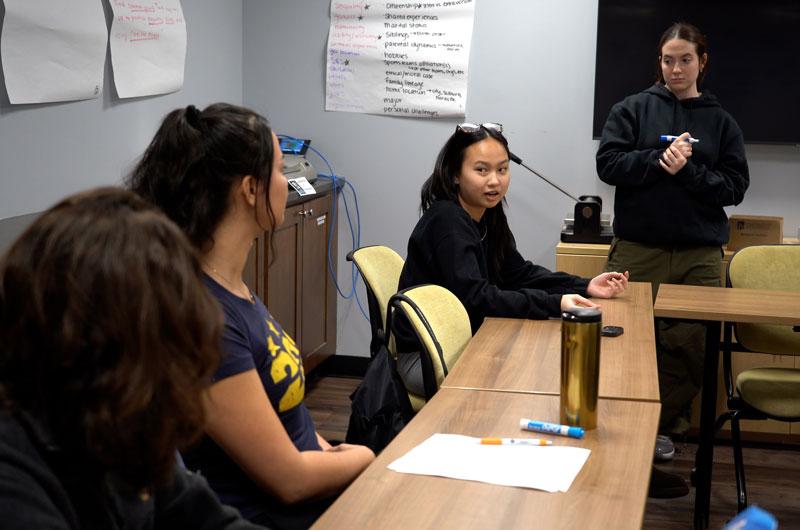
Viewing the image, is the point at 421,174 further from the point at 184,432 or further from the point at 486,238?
the point at 184,432

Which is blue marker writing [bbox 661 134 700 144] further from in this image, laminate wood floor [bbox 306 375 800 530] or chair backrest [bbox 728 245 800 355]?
laminate wood floor [bbox 306 375 800 530]

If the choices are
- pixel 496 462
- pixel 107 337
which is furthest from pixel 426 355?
pixel 107 337

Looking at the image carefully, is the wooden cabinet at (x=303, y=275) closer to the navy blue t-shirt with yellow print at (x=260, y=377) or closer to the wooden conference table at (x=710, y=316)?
the wooden conference table at (x=710, y=316)

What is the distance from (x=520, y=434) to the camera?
1.90 metres

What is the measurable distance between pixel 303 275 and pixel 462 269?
65.6 inches

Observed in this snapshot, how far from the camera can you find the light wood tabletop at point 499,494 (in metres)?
1.49

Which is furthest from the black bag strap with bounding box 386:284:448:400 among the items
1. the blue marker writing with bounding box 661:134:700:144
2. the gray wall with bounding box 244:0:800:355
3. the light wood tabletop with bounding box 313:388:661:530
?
the gray wall with bounding box 244:0:800:355

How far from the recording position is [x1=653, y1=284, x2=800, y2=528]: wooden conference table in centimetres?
305

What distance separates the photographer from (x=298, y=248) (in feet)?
14.3

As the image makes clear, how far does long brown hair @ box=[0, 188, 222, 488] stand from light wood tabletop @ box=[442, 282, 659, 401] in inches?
50.0

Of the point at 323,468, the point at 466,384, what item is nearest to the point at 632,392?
the point at 466,384

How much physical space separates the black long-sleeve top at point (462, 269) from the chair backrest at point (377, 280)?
14 centimetres

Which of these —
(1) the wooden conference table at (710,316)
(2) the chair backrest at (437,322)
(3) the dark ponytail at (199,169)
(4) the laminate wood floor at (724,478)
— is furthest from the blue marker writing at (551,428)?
(4) the laminate wood floor at (724,478)

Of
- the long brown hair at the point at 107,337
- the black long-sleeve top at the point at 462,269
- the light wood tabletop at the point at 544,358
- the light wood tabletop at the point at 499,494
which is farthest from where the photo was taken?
the black long-sleeve top at the point at 462,269
